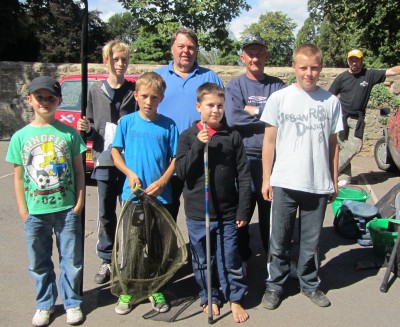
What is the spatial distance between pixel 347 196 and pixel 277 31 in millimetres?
70624

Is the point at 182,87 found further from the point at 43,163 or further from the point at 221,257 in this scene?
the point at 221,257

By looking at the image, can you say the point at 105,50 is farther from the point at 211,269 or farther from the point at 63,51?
the point at 63,51

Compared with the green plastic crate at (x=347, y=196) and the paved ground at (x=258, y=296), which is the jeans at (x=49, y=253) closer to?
the paved ground at (x=258, y=296)

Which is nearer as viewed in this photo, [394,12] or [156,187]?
[156,187]

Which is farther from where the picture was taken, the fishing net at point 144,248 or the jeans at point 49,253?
the fishing net at point 144,248

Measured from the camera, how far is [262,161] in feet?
12.7

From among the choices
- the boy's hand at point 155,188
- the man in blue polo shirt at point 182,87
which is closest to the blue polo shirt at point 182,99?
the man in blue polo shirt at point 182,87

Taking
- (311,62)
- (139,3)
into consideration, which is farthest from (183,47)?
(139,3)

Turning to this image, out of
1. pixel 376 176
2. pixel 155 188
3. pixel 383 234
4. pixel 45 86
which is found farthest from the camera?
pixel 376 176

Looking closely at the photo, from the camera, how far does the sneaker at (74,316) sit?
11.0 feet

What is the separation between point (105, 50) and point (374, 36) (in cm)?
1201

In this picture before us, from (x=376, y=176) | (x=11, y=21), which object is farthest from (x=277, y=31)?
(x=376, y=176)

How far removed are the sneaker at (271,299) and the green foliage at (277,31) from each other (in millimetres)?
69128

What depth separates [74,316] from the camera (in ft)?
11.0
